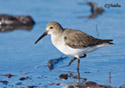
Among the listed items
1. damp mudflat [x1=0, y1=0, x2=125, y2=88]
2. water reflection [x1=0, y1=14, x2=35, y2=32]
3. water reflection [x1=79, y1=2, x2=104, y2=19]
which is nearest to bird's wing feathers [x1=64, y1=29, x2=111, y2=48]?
damp mudflat [x1=0, y1=0, x2=125, y2=88]

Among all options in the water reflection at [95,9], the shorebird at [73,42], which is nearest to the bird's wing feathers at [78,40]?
the shorebird at [73,42]

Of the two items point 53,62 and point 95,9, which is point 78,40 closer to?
point 53,62

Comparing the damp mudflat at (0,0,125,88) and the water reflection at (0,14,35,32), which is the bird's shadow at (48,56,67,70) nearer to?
the damp mudflat at (0,0,125,88)

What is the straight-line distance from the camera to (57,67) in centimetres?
733

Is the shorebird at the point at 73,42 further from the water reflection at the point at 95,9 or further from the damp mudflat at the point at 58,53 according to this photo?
the water reflection at the point at 95,9

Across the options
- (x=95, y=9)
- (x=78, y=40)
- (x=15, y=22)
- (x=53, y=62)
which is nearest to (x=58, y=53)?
(x=53, y=62)

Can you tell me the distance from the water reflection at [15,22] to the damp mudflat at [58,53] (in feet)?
1.00

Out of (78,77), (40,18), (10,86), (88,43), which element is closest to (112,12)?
(40,18)

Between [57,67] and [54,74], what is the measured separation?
50cm

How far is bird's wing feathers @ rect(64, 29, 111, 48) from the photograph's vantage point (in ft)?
23.1

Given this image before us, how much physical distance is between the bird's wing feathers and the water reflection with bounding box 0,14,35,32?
390cm

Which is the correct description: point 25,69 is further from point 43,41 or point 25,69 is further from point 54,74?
point 43,41

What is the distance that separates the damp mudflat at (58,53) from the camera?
638 cm

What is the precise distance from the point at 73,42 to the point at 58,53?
1391 mm
